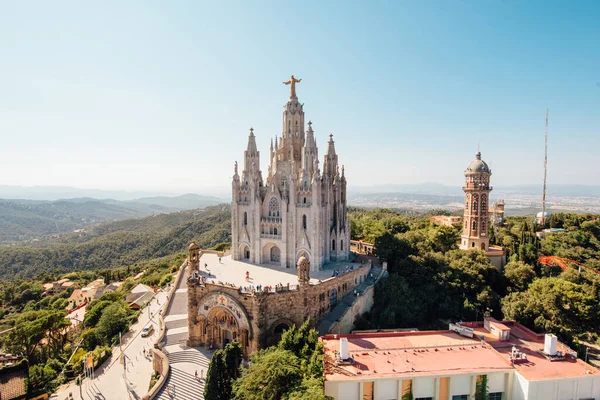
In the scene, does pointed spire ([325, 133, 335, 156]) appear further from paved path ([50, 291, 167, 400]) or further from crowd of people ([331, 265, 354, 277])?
paved path ([50, 291, 167, 400])

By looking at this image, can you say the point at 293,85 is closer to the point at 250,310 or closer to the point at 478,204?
the point at 250,310

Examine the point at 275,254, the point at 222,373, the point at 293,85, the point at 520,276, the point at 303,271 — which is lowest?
the point at 222,373

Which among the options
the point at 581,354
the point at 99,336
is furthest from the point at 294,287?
the point at 581,354

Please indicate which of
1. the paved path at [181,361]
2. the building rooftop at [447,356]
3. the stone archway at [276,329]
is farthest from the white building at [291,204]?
the building rooftop at [447,356]

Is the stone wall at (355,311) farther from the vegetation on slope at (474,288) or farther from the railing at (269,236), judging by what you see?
the railing at (269,236)

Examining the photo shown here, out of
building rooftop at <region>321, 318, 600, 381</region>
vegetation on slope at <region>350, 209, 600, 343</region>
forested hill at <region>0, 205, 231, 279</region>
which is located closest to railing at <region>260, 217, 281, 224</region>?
vegetation on slope at <region>350, 209, 600, 343</region>

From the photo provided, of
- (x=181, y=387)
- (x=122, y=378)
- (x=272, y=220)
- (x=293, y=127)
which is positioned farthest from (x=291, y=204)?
(x=122, y=378)

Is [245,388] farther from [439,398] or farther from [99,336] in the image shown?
[99,336]
